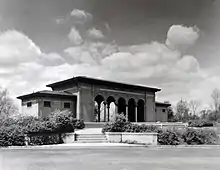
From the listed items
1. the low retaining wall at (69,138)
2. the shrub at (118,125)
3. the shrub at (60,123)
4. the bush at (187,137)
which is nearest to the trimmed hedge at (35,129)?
the shrub at (60,123)

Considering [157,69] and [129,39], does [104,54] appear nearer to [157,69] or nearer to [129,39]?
[129,39]

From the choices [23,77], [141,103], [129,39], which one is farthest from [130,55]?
[141,103]

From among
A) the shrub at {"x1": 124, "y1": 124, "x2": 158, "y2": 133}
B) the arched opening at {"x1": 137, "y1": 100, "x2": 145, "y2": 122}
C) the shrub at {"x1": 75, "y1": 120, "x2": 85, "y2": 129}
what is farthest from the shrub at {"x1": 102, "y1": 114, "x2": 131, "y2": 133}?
the arched opening at {"x1": 137, "y1": 100, "x2": 145, "y2": 122}

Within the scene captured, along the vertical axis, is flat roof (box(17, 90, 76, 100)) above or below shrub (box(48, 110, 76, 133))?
above

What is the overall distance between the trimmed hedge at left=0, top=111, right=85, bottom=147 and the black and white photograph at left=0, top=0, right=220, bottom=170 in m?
0.04

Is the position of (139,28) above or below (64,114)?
above

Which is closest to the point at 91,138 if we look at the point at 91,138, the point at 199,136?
the point at 91,138

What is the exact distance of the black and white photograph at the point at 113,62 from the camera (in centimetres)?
729

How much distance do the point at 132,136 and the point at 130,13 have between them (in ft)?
20.4

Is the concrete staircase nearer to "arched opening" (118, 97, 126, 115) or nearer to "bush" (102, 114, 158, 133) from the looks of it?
"bush" (102, 114, 158, 133)

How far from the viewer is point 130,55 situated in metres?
10.6

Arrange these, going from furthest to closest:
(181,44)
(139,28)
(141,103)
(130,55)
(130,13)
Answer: (141,103), (130,55), (181,44), (139,28), (130,13)

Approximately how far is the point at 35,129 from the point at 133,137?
13.1 ft

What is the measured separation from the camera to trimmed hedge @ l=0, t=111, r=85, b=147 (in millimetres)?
11610
